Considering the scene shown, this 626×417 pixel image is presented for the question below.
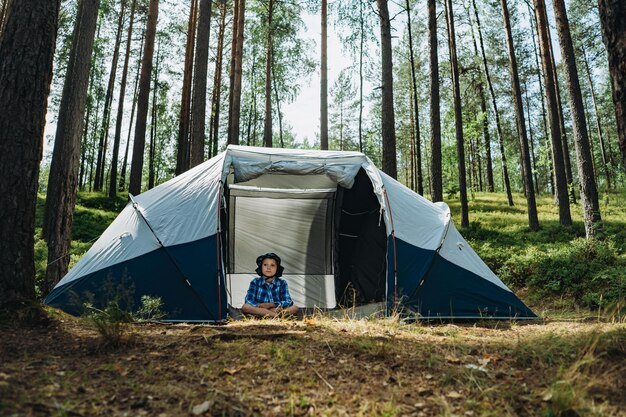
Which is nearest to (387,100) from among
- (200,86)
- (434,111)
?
(434,111)

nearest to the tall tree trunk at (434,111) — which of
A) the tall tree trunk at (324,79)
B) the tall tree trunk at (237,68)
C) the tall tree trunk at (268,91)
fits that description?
the tall tree trunk at (324,79)

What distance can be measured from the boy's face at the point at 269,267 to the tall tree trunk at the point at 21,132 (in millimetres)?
2522

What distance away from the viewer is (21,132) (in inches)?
128

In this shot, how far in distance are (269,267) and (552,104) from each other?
9.58 meters

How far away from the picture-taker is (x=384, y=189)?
17.5 ft

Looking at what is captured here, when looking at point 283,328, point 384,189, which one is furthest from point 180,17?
point 283,328

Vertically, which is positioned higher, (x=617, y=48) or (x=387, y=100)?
(x=387, y=100)

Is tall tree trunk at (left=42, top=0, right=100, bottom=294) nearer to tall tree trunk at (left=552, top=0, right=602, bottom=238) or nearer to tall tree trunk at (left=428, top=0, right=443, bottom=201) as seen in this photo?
tall tree trunk at (left=428, top=0, right=443, bottom=201)

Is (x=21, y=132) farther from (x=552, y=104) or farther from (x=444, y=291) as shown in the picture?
(x=552, y=104)

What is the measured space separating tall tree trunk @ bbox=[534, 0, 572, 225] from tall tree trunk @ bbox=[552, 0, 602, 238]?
1900 mm

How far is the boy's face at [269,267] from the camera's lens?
17.2ft

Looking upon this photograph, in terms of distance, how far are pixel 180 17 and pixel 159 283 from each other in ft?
53.5

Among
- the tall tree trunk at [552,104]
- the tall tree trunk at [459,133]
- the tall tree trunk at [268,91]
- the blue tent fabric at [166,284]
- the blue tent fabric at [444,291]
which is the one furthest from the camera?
the tall tree trunk at [268,91]

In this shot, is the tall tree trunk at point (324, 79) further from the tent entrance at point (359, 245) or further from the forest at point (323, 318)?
the tent entrance at point (359, 245)
